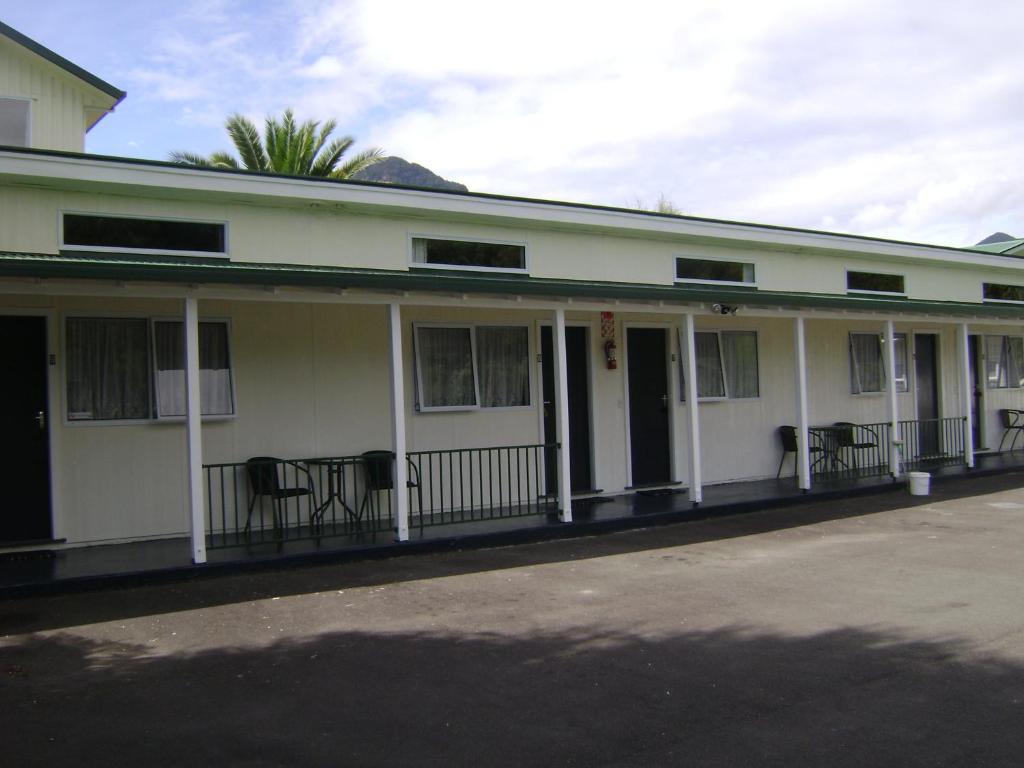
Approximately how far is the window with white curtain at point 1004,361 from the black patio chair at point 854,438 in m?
4.02

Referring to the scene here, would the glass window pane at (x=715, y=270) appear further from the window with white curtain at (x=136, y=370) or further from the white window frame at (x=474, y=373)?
the window with white curtain at (x=136, y=370)

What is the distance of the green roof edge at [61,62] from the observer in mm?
10938

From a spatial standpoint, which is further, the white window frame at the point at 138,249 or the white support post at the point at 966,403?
the white support post at the point at 966,403

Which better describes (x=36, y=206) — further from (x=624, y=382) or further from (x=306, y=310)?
(x=624, y=382)

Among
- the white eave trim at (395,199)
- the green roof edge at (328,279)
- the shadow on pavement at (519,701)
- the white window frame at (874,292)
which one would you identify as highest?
the white eave trim at (395,199)

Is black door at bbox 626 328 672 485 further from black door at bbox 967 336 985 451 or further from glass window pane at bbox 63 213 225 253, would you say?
black door at bbox 967 336 985 451

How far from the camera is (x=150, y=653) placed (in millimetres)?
5656

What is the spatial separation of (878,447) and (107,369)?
10326 millimetres

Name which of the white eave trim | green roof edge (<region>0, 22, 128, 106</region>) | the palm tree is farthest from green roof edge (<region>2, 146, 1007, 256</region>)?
the palm tree

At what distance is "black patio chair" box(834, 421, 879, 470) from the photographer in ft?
42.0

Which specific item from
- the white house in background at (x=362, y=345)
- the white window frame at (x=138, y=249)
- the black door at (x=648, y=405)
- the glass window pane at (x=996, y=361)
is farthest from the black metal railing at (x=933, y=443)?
the white window frame at (x=138, y=249)

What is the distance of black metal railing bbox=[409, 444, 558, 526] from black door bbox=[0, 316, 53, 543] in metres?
3.47

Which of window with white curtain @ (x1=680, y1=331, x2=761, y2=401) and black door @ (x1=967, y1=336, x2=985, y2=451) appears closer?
window with white curtain @ (x1=680, y1=331, x2=761, y2=401)

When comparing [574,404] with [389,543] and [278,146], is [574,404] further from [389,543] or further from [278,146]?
[278,146]
